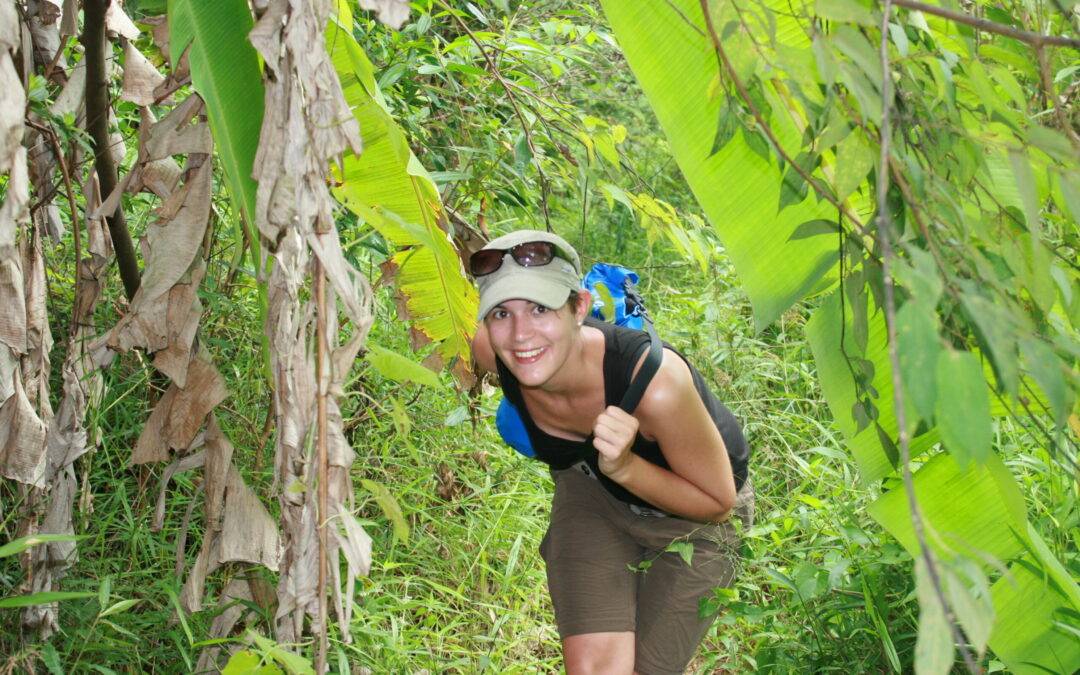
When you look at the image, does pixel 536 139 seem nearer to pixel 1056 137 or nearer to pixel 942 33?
pixel 942 33

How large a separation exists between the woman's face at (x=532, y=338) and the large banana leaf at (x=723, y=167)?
2.58 feet

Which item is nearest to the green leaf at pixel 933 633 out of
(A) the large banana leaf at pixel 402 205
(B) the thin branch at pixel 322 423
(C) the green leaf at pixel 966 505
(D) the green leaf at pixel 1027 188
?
(D) the green leaf at pixel 1027 188

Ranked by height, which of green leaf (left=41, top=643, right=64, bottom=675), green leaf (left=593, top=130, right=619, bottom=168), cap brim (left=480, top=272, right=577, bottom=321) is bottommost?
green leaf (left=41, top=643, right=64, bottom=675)

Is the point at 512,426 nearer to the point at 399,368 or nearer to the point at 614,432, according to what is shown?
the point at 614,432

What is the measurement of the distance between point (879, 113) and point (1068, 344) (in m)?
0.29

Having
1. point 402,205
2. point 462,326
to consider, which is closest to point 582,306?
point 462,326

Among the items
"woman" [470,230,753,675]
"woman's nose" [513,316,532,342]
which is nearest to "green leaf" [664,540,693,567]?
"woman" [470,230,753,675]

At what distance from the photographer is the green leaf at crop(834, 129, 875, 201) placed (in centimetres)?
130

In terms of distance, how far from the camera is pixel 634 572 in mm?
3189

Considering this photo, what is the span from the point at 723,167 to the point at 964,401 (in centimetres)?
122

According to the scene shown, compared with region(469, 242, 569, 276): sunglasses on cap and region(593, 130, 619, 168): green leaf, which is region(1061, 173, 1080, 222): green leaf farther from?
region(593, 130, 619, 168): green leaf

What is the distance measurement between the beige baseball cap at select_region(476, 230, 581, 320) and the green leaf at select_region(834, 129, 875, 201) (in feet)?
4.72

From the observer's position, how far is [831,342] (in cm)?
195

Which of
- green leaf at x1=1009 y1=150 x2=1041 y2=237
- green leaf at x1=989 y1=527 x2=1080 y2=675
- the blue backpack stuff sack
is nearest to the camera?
green leaf at x1=1009 y1=150 x2=1041 y2=237
